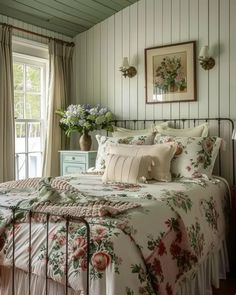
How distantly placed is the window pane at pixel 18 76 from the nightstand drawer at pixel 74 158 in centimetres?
89

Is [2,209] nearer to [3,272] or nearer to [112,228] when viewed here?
[3,272]

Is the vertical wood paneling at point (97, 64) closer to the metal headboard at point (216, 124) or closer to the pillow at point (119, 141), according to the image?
the metal headboard at point (216, 124)

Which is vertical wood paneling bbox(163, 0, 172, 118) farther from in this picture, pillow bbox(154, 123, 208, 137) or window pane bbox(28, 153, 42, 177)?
window pane bbox(28, 153, 42, 177)

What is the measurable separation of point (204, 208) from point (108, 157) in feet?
2.99

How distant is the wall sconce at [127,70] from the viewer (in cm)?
386

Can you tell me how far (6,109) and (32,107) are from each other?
59 cm

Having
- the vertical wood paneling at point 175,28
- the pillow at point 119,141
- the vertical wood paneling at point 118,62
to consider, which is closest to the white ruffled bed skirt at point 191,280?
the pillow at point 119,141

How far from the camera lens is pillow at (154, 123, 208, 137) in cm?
332

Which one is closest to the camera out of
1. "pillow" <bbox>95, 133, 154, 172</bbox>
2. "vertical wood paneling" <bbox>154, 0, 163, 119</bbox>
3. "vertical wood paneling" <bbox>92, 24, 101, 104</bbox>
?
"pillow" <bbox>95, 133, 154, 172</bbox>

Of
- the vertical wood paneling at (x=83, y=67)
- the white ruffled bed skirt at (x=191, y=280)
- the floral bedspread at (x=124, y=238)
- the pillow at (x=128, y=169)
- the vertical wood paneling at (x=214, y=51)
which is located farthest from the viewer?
the vertical wood paneling at (x=83, y=67)

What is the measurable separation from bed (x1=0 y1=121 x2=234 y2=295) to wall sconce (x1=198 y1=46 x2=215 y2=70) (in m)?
1.48

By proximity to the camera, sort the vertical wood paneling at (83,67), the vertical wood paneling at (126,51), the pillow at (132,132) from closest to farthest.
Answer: the pillow at (132,132) → the vertical wood paneling at (126,51) → the vertical wood paneling at (83,67)

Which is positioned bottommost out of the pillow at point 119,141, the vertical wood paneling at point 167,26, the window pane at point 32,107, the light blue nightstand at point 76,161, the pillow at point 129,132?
the light blue nightstand at point 76,161

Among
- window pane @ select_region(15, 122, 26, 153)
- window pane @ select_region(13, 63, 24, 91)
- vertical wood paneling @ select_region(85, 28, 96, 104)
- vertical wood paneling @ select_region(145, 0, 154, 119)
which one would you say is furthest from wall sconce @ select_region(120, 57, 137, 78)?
window pane @ select_region(15, 122, 26, 153)
